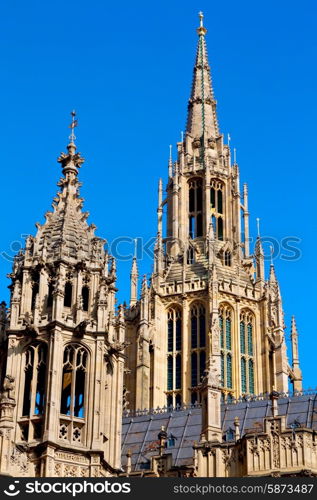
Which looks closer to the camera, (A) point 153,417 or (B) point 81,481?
(B) point 81,481

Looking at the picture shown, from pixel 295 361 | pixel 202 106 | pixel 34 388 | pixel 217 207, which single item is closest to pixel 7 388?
pixel 34 388

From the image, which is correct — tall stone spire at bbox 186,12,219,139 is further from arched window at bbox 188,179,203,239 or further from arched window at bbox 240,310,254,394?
arched window at bbox 240,310,254,394

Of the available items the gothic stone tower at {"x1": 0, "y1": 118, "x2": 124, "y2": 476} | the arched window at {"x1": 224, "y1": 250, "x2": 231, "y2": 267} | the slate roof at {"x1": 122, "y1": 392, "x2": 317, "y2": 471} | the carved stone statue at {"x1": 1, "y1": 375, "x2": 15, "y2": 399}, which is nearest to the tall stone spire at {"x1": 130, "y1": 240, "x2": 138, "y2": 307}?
the arched window at {"x1": 224, "y1": 250, "x2": 231, "y2": 267}

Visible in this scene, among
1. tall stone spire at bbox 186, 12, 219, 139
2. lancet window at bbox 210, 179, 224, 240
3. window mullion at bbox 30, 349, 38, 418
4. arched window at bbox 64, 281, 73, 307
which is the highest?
tall stone spire at bbox 186, 12, 219, 139

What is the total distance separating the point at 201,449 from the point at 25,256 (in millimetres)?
12350

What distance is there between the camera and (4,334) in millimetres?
53969

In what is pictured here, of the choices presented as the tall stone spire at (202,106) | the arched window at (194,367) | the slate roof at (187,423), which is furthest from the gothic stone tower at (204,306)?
the slate roof at (187,423)

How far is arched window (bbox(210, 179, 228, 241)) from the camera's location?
325ft

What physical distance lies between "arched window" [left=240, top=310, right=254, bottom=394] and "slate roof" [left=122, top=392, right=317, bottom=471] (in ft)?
67.1

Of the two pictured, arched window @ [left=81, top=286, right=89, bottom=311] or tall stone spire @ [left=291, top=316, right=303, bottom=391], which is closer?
arched window @ [left=81, top=286, right=89, bottom=311]

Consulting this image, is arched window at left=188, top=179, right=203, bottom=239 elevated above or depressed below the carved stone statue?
above

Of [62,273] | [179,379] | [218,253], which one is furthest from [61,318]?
[218,253]

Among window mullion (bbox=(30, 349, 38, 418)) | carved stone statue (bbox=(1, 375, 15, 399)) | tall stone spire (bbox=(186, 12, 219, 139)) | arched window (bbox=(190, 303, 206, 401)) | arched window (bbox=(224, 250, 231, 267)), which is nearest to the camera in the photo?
carved stone statue (bbox=(1, 375, 15, 399))

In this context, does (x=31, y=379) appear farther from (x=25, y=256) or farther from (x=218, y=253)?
(x=218, y=253)
